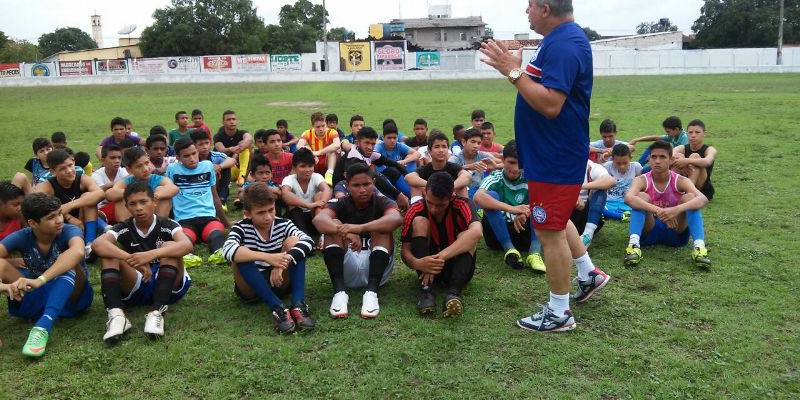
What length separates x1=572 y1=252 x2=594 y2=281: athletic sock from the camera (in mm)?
4734

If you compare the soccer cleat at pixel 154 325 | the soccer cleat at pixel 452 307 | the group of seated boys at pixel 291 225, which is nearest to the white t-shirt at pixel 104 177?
the group of seated boys at pixel 291 225

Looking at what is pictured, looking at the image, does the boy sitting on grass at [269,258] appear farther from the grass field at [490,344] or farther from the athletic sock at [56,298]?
the athletic sock at [56,298]

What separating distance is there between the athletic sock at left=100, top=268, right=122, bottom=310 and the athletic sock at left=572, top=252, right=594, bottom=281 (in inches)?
142

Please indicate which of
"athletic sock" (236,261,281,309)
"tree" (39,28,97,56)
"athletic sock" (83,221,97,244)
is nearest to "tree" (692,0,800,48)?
"athletic sock" (83,221,97,244)

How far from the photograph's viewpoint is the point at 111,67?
50.0 metres

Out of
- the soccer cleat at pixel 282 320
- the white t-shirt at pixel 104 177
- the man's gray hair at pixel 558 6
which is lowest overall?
the soccer cleat at pixel 282 320

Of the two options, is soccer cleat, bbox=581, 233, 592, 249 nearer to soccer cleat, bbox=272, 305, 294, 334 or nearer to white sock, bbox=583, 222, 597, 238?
white sock, bbox=583, 222, 597, 238

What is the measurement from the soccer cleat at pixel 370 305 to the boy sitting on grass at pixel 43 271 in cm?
220

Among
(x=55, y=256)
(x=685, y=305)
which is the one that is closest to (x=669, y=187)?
(x=685, y=305)

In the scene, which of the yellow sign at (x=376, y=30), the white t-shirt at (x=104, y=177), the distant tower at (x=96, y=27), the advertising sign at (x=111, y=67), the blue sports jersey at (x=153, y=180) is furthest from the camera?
the distant tower at (x=96, y=27)

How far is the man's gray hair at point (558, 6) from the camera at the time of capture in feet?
12.5

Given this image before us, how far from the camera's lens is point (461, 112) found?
64.6 ft

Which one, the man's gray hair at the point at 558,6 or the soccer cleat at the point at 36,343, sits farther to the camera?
the soccer cleat at the point at 36,343

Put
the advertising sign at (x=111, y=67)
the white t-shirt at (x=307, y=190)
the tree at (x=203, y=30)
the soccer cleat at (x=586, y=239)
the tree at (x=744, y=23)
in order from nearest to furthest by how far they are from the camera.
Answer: the soccer cleat at (x=586, y=239), the white t-shirt at (x=307, y=190), the advertising sign at (x=111, y=67), the tree at (x=744, y=23), the tree at (x=203, y=30)
